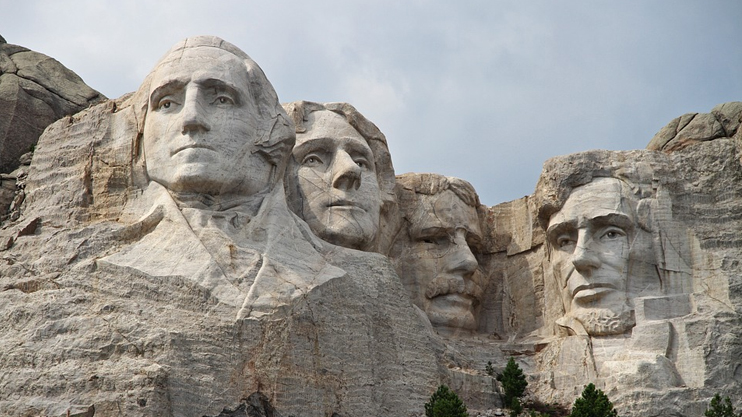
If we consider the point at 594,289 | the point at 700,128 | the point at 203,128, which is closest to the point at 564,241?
the point at 594,289

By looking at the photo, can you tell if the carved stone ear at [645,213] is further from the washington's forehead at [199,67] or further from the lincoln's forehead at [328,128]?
the washington's forehead at [199,67]

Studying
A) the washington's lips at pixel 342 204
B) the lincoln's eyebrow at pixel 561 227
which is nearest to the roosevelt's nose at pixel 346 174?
the washington's lips at pixel 342 204

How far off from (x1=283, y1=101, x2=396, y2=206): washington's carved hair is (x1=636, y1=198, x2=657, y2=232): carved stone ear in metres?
3.33

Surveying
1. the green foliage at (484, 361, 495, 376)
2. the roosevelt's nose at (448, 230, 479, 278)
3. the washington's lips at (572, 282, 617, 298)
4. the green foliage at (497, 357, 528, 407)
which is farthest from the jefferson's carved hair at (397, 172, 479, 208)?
the green foliage at (497, 357, 528, 407)

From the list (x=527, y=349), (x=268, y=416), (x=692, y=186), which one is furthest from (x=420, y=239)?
(x=268, y=416)

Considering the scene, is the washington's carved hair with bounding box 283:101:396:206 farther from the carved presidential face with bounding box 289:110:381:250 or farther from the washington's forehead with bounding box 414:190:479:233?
the washington's forehead with bounding box 414:190:479:233

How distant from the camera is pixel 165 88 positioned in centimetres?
2153

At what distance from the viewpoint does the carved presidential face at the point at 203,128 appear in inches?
831

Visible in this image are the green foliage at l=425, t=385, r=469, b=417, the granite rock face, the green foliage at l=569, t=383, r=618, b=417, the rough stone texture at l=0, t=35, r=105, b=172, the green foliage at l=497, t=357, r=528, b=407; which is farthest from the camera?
the rough stone texture at l=0, t=35, r=105, b=172

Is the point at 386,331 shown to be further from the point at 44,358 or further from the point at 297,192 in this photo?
the point at 44,358

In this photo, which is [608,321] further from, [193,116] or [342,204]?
[193,116]

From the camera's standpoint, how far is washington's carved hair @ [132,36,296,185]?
71.4ft

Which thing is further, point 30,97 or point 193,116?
point 30,97

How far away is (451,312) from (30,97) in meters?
6.68
